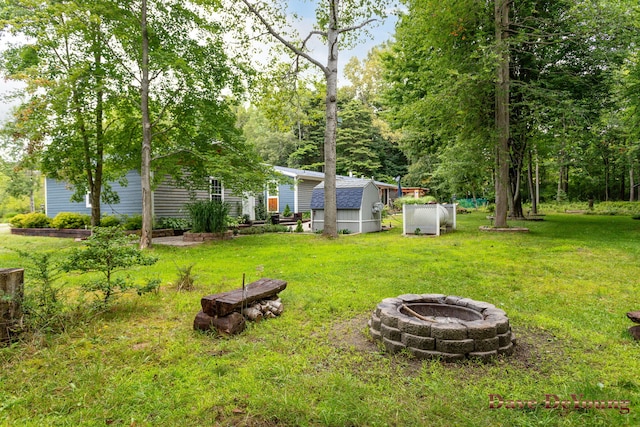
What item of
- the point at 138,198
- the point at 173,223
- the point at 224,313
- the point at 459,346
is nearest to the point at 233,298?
the point at 224,313

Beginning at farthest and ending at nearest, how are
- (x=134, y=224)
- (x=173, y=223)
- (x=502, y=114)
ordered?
(x=173, y=223) < (x=134, y=224) < (x=502, y=114)

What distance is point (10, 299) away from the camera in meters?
2.78

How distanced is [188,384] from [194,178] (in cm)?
899

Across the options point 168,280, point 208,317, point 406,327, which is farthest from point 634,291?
point 168,280

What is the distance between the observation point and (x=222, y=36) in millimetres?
10297

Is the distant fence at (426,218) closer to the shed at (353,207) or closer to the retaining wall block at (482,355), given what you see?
the shed at (353,207)

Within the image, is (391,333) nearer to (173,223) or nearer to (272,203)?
(173,223)

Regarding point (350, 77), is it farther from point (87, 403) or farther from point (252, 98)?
point (87, 403)

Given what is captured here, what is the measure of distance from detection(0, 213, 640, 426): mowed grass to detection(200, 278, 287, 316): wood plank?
0.26m

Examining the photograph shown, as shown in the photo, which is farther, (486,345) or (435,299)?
(435,299)

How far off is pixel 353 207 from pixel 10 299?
34.0 ft

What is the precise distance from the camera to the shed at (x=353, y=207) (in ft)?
41.0

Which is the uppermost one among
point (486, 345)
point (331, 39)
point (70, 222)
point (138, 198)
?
point (331, 39)

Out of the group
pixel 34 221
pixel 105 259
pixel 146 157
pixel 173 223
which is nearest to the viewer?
pixel 105 259
